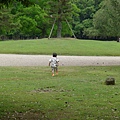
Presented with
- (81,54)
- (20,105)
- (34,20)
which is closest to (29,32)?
(34,20)

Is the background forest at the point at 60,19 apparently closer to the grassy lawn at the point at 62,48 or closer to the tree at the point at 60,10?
the tree at the point at 60,10

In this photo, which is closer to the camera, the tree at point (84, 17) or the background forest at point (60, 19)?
the background forest at point (60, 19)

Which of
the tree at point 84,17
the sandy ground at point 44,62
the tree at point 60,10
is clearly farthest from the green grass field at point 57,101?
the tree at point 84,17

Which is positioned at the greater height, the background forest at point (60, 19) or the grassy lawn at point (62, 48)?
the background forest at point (60, 19)

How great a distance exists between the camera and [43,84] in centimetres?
1400

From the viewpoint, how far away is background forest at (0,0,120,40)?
4829 centimetres

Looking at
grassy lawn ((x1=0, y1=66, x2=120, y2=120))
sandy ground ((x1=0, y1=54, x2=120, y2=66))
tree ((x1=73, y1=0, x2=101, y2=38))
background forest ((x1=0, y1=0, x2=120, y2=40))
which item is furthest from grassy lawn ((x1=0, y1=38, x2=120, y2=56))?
tree ((x1=73, y1=0, x2=101, y2=38))

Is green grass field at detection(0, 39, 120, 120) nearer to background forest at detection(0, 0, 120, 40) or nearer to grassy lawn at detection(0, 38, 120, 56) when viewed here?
background forest at detection(0, 0, 120, 40)

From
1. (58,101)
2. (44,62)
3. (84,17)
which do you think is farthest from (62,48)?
(84,17)

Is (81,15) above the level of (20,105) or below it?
above

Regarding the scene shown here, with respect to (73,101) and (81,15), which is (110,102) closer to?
(73,101)

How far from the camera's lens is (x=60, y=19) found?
183ft

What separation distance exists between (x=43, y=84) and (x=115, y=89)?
2.96m

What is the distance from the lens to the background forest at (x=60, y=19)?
48294mm
